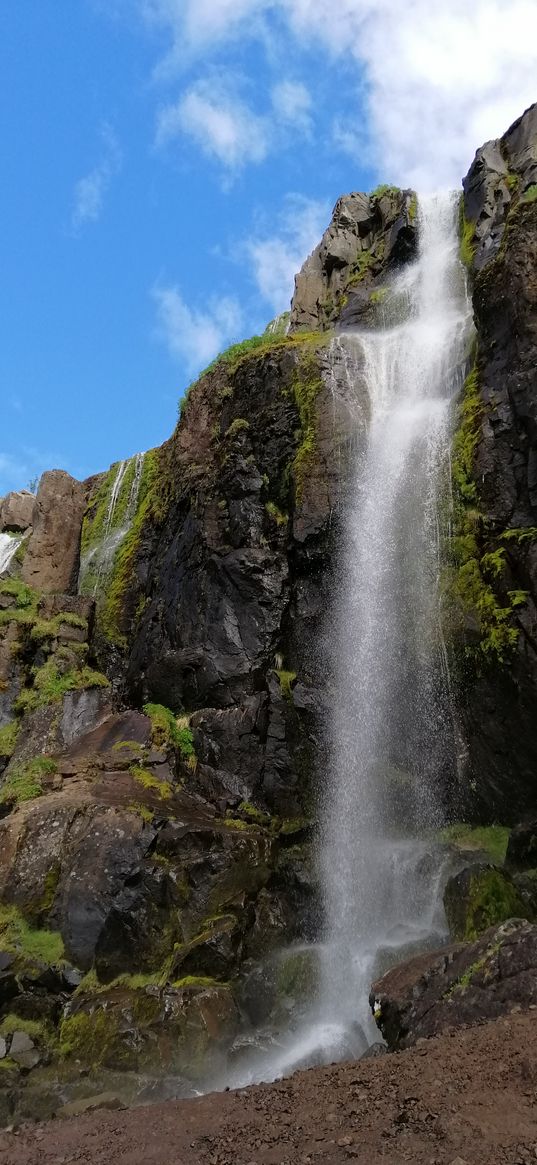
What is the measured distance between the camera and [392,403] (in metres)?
18.0

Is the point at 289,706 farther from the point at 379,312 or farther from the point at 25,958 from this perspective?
the point at 379,312

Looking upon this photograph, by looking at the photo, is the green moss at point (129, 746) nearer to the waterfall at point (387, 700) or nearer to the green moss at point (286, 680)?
the green moss at point (286, 680)

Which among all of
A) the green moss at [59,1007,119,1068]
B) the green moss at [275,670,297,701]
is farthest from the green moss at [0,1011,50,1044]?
the green moss at [275,670,297,701]

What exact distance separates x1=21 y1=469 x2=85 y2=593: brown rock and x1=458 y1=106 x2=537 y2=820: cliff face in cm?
1469

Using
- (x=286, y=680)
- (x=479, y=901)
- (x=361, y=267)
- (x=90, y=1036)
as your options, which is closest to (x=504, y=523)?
(x=286, y=680)

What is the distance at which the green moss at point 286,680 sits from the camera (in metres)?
15.4

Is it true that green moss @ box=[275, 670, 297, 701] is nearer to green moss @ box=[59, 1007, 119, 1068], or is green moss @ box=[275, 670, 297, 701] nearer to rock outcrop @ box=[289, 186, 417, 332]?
green moss @ box=[59, 1007, 119, 1068]

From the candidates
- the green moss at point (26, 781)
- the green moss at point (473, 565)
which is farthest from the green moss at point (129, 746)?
the green moss at point (473, 565)

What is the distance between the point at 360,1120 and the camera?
5328mm

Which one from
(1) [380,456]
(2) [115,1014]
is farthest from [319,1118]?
(1) [380,456]

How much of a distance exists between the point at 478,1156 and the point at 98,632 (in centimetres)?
1826

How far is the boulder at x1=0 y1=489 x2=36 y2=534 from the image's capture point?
109ft

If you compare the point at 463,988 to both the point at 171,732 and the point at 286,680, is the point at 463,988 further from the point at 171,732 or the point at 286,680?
the point at 171,732

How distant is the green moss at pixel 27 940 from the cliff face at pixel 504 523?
745 centimetres
